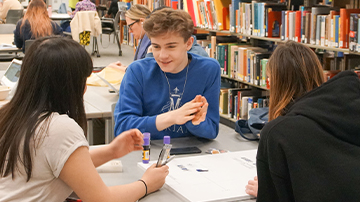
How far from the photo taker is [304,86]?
1.38m

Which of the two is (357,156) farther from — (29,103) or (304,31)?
(304,31)

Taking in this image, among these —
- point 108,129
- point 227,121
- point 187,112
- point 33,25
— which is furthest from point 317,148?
point 33,25

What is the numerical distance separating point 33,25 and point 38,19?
4.5 inches

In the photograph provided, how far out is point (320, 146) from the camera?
1078 millimetres

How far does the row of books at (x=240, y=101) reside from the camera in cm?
455

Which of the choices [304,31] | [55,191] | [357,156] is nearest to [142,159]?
[55,191]

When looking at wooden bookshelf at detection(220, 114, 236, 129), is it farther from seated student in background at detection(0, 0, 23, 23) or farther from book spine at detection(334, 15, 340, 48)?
seated student in background at detection(0, 0, 23, 23)

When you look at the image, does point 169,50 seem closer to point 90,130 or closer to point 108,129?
point 108,129

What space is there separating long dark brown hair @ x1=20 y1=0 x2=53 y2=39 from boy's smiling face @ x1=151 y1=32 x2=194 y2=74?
4554 mm

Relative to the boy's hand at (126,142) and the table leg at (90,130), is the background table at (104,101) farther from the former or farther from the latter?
the boy's hand at (126,142)

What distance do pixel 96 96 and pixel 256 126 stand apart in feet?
4.72

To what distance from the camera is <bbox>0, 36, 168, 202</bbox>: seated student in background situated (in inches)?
47.3

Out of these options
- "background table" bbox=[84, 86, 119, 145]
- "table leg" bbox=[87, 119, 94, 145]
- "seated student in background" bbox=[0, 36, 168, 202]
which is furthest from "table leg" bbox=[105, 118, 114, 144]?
"seated student in background" bbox=[0, 36, 168, 202]

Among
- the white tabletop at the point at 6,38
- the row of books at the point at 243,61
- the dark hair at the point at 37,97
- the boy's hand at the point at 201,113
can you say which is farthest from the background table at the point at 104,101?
the white tabletop at the point at 6,38
